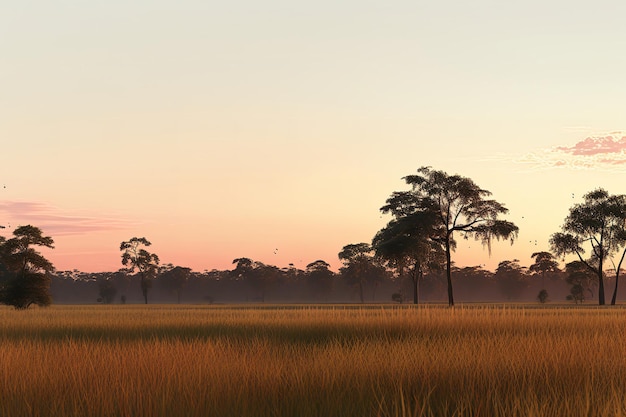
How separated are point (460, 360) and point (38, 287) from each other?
52.3 m

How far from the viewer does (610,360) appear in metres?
8.76

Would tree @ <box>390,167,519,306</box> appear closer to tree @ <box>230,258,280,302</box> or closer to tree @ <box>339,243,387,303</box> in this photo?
tree @ <box>339,243,387,303</box>

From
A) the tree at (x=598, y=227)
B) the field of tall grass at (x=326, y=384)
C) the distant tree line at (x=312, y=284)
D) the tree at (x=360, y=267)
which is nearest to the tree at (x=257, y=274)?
the distant tree line at (x=312, y=284)

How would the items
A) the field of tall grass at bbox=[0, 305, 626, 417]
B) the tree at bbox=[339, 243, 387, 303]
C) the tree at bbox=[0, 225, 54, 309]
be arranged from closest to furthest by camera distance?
the field of tall grass at bbox=[0, 305, 626, 417]
the tree at bbox=[0, 225, 54, 309]
the tree at bbox=[339, 243, 387, 303]

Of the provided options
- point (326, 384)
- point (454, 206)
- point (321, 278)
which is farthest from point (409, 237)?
point (321, 278)

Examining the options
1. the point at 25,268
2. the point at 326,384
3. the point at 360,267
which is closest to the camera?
the point at 326,384

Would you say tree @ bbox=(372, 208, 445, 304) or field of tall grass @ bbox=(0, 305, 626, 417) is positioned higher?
tree @ bbox=(372, 208, 445, 304)

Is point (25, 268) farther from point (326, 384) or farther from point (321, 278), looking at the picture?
point (321, 278)

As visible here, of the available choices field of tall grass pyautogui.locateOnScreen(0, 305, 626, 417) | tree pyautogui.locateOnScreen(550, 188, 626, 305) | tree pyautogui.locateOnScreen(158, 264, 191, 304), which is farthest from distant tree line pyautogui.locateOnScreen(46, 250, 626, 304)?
field of tall grass pyautogui.locateOnScreen(0, 305, 626, 417)

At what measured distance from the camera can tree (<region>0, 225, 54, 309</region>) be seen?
2089 inches

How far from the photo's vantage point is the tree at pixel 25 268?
53062 mm

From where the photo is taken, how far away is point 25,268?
54.2 m

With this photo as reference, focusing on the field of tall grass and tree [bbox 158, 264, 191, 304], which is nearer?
the field of tall grass

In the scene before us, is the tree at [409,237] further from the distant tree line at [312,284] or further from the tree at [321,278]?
the tree at [321,278]
